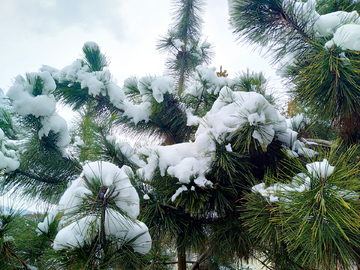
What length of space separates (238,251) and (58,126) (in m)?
1.43

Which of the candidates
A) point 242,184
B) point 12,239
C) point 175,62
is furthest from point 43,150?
point 175,62

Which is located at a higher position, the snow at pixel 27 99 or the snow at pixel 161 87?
the snow at pixel 161 87

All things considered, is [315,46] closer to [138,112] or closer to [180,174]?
[180,174]

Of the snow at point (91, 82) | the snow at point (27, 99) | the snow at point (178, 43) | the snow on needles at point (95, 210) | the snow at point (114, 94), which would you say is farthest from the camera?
the snow at point (178, 43)

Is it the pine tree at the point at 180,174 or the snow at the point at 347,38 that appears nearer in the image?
the pine tree at the point at 180,174

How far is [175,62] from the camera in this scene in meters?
3.00

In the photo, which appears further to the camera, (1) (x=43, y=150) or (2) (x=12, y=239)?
(1) (x=43, y=150)

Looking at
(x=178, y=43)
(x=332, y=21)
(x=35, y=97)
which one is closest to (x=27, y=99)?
(x=35, y=97)

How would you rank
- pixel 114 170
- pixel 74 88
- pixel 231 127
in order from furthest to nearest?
1. pixel 74 88
2. pixel 231 127
3. pixel 114 170

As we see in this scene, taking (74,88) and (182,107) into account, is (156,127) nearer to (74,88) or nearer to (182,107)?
(182,107)

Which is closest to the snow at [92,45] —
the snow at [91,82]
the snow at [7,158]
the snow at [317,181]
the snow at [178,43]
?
the snow at [91,82]

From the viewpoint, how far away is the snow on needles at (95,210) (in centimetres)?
66

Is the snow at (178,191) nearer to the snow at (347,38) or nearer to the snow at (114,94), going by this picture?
the snow at (114,94)

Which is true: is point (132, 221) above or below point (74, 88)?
below
